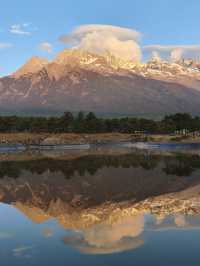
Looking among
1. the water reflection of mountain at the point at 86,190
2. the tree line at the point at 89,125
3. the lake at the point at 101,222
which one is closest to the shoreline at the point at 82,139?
the tree line at the point at 89,125

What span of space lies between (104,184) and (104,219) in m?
16.1

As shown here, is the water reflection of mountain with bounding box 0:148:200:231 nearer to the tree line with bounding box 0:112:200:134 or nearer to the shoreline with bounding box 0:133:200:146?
the shoreline with bounding box 0:133:200:146

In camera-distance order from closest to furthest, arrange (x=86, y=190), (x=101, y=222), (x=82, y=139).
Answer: (x=101, y=222) → (x=86, y=190) → (x=82, y=139)

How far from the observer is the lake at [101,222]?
16.7 m

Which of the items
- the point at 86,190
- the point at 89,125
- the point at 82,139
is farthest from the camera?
the point at 89,125

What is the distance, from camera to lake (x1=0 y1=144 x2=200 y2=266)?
54.7 ft

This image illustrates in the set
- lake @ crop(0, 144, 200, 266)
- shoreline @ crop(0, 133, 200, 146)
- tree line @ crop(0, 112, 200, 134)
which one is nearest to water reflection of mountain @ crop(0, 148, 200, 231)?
lake @ crop(0, 144, 200, 266)

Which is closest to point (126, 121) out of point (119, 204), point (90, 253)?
point (119, 204)

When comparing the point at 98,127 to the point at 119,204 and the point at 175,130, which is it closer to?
the point at 175,130

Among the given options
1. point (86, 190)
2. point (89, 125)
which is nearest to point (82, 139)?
point (89, 125)

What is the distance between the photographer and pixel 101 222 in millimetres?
22062

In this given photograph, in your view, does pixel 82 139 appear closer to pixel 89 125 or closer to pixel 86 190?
pixel 89 125

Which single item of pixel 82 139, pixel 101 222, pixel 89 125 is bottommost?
pixel 82 139

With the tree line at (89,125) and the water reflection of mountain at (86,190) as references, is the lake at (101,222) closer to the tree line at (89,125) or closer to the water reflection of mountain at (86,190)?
the water reflection of mountain at (86,190)
